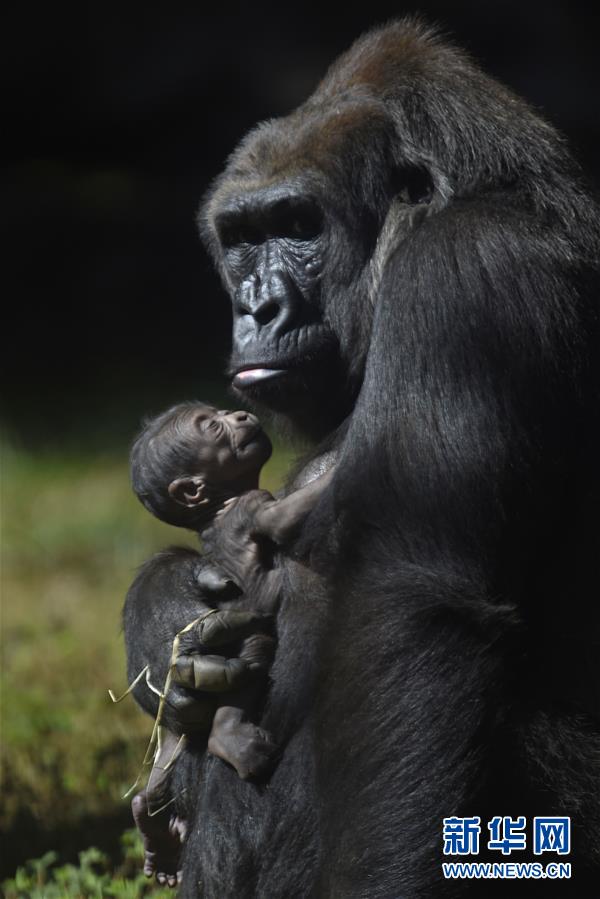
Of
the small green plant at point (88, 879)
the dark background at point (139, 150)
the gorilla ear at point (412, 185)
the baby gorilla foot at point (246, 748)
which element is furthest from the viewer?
the dark background at point (139, 150)

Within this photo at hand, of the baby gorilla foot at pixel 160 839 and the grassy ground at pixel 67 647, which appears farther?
the grassy ground at pixel 67 647

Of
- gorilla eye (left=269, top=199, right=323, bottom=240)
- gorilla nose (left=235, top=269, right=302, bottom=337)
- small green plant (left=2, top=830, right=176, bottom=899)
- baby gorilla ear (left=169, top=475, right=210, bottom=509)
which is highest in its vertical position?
gorilla eye (left=269, top=199, right=323, bottom=240)

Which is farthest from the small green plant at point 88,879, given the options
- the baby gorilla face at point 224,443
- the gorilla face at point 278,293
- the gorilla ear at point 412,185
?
the gorilla ear at point 412,185

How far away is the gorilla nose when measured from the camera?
14.0ft

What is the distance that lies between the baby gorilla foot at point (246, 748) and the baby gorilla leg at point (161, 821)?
353 mm

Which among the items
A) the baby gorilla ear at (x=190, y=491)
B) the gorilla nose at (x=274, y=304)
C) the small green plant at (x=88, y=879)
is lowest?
the small green plant at (x=88, y=879)

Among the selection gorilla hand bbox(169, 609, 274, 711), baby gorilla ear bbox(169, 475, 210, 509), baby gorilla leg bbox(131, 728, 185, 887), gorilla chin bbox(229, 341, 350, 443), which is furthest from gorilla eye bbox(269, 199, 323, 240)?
baby gorilla leg bbox(131, 728, 185, 887)

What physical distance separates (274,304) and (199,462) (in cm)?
57

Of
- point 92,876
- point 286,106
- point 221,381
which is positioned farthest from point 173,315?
point 92,876

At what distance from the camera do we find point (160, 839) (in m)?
4.46

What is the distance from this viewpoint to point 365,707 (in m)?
3.68

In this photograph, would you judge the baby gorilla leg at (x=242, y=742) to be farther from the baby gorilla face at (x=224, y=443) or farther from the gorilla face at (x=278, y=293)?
the gorilla face at (x=278, y=293)

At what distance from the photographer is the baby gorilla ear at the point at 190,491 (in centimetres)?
440

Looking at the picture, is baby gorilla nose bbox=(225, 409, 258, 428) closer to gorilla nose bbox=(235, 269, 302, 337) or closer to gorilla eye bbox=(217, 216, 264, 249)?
gorilla nose bbox=(235, 269, 302, 337)
